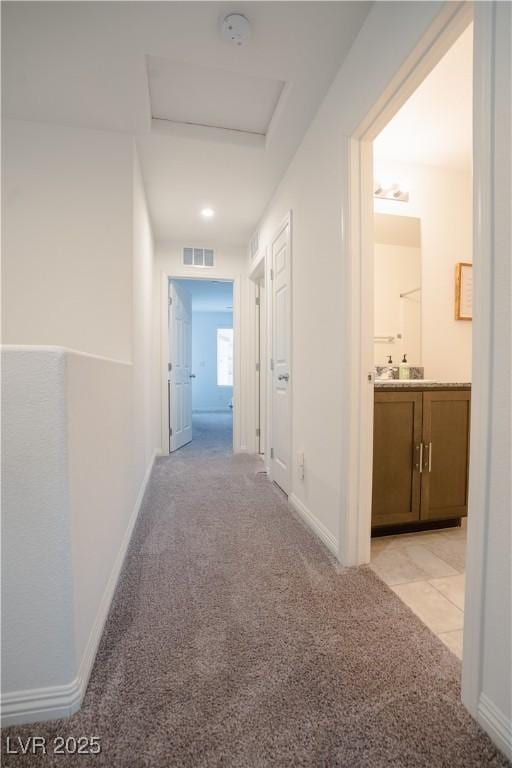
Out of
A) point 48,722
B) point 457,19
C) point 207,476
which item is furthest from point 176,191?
point 48,722

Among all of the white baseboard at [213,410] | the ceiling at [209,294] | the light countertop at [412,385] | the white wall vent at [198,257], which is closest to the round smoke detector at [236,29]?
the light countertop at [412,385]

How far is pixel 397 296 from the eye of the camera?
8.21 feet

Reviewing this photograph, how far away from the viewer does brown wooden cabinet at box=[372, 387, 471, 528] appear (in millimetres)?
1862

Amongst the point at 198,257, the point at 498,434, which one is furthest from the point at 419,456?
the point at 198,257

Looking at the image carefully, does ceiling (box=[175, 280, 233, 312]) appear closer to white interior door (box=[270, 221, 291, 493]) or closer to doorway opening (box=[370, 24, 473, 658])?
white interior door (box=[270, 221, 291, 493])

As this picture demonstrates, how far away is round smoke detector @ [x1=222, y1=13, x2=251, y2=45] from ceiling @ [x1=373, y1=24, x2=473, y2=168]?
0.95 metres

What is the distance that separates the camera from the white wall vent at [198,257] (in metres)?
3.89

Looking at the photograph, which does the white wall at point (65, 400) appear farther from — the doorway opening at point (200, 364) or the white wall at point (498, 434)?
the doorway opening at point (200, 364)

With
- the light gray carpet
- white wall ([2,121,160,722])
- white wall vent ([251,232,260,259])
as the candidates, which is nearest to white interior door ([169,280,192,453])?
white wall vent ([251,232,260,259])

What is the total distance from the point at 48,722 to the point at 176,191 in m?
3.18

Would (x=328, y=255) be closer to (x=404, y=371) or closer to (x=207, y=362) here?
(x=404, y=371)

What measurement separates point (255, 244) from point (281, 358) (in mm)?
1556

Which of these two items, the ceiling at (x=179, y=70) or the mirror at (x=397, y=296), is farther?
the mirror at (x=397, y=296)

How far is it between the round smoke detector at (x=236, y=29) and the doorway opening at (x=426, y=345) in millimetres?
871
